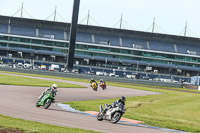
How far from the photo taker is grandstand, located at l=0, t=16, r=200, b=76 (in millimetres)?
122125

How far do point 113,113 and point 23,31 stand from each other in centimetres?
10912

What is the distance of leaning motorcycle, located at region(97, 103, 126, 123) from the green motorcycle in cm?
443

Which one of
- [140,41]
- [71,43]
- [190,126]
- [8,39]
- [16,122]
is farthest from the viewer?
[140,41]

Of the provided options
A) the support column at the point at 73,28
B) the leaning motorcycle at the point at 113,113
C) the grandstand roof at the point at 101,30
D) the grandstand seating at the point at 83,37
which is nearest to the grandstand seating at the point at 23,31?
the grandstand roof at the point at 101,30

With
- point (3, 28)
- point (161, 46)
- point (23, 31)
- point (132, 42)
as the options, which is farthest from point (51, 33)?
point (161, 46)

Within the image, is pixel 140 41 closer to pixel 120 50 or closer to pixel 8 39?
pixel 120 50

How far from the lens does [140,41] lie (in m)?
129

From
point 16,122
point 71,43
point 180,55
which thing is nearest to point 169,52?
point 180,55

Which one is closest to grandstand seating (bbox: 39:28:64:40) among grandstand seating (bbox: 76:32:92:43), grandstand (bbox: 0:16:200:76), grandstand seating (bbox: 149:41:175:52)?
grandstand (bbox: 0:16:200:76)

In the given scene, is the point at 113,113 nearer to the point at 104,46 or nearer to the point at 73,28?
the point at 73,28

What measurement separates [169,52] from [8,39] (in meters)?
53.4

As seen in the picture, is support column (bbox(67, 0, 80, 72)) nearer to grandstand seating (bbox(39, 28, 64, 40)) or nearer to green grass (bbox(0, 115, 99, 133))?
grandstand seating (bbox(39, 28, 64, 40))

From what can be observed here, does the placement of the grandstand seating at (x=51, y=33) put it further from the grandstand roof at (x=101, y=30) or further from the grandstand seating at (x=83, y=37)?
the grandstand seating at (x=83, y=37)

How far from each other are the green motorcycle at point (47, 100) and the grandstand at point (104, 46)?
97.9 metres
